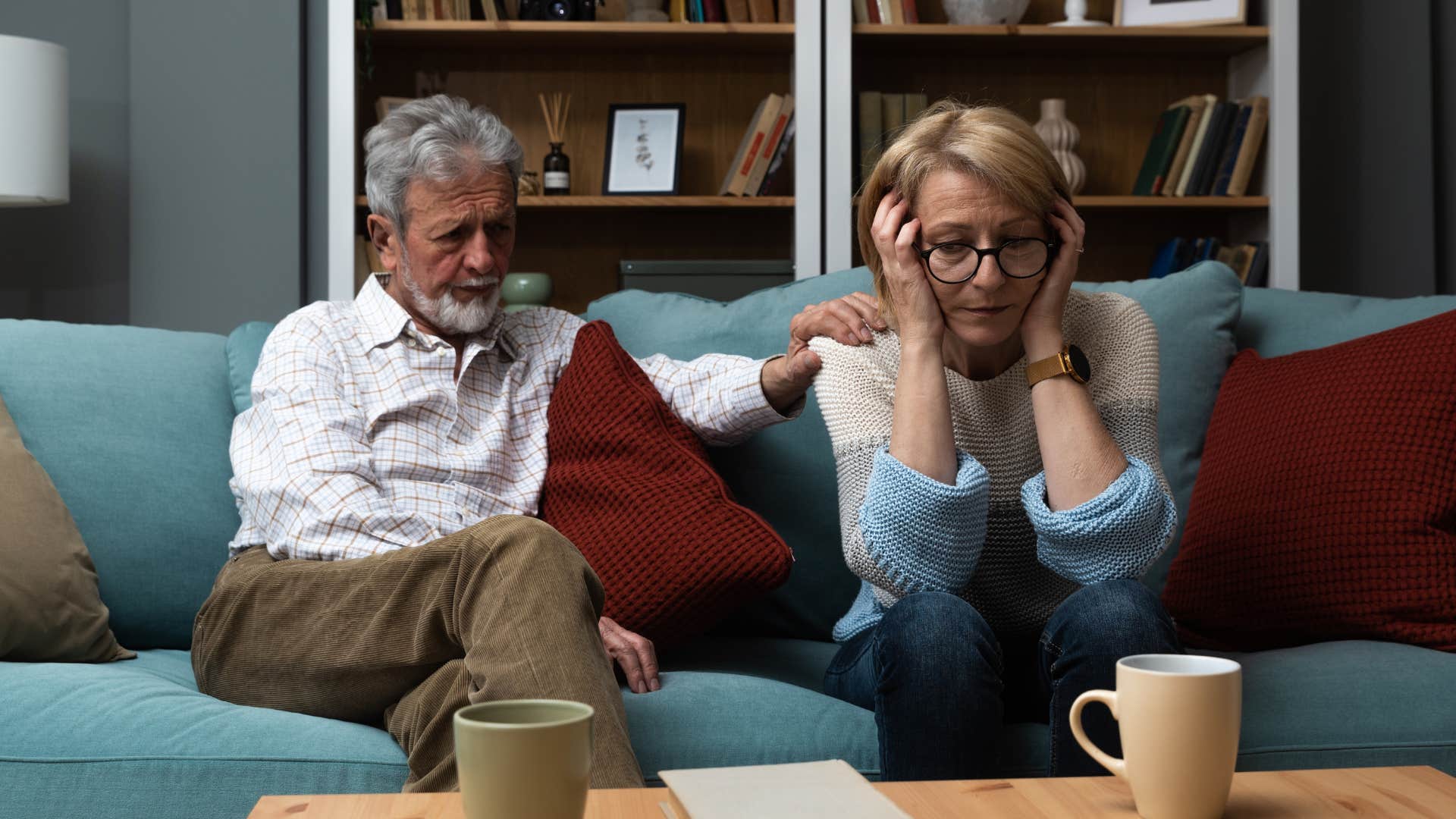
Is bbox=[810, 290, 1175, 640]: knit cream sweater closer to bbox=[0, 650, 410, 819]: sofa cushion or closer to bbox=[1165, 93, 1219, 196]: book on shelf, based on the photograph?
bbox=[0, 650, 410, 819]: sofa cushion

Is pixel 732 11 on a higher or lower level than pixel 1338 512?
higher

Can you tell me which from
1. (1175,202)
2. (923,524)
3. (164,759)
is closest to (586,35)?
(1175,202)

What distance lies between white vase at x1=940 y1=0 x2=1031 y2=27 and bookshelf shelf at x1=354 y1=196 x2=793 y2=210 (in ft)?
2.19

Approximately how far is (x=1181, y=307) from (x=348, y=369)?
1.20 metres

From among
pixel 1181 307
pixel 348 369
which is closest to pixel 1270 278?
pixel 1181 307

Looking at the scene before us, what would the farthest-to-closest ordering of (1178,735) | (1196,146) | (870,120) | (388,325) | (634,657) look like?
(1196,146) → (870,120) → (388,325) → (634,657) → (1178,735)

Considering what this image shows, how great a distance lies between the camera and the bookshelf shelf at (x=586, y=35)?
3275 mm

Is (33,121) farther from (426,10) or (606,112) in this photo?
(606,112)

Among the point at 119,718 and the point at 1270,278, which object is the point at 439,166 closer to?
the point at 119,718

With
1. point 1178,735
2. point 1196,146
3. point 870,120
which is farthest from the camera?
point 1196,146

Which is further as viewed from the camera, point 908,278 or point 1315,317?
point 1315,317

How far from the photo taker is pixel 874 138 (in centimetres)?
335

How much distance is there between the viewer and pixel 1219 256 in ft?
11.4

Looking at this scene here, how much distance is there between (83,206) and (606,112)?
4.58ft
